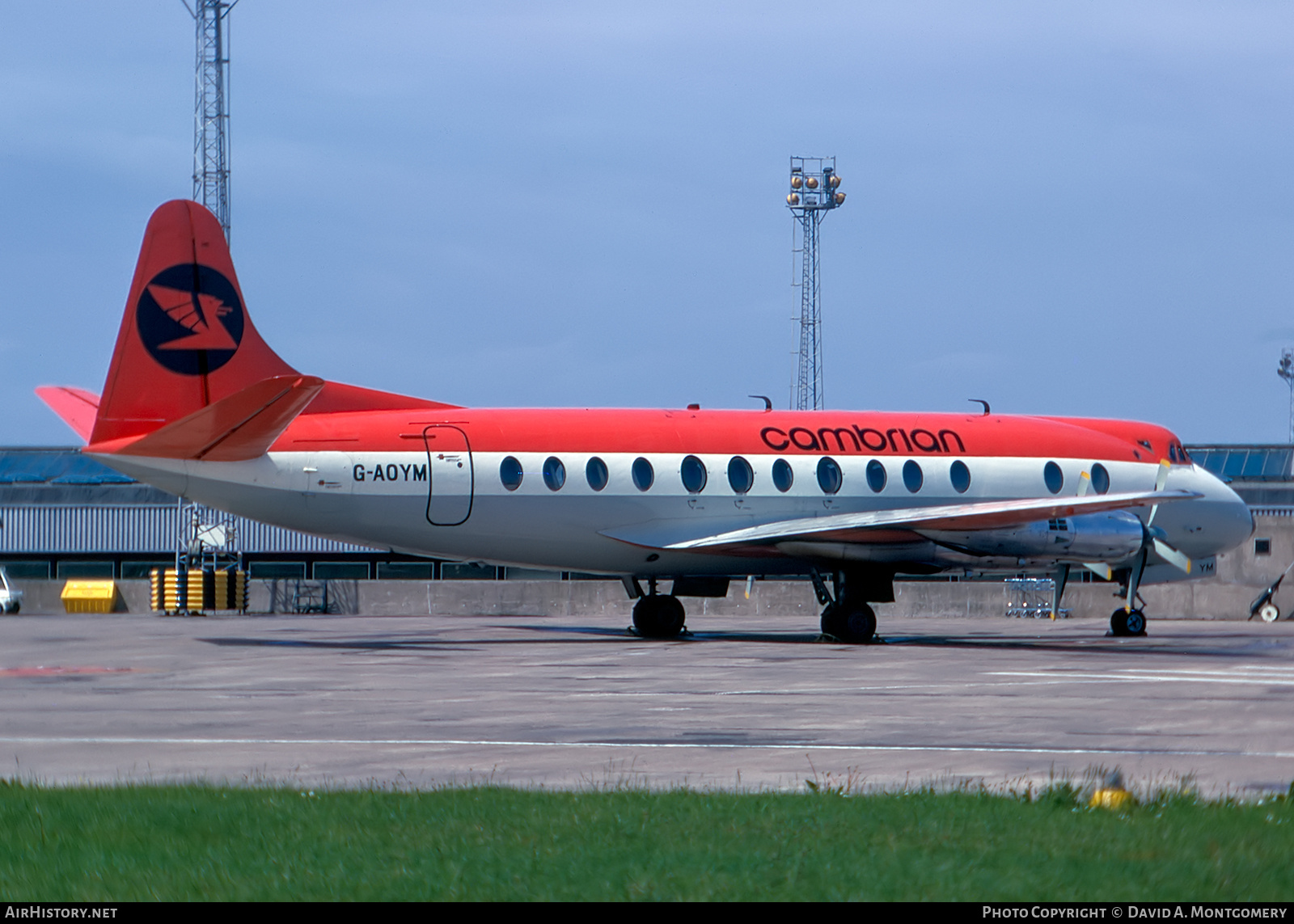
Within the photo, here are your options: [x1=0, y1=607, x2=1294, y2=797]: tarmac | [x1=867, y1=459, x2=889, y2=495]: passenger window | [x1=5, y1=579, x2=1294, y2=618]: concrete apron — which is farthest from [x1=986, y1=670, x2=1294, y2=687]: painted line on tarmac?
[x1=5, y1=579, x2=1294, y2=618]: concrete apron

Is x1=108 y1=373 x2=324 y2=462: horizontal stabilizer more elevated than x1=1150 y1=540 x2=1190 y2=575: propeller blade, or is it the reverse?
x1=108 y1=373 x2=324 y2=462: horizontal stabilizer

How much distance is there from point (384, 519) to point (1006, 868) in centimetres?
2053

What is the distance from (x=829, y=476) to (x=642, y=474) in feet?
13.6

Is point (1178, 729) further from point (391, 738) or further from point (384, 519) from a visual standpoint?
point (384, 519)

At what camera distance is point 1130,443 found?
109 feet

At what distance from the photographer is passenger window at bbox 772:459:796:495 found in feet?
96.1

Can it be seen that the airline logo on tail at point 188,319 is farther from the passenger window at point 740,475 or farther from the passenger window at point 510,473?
the passenger window at point 740,475

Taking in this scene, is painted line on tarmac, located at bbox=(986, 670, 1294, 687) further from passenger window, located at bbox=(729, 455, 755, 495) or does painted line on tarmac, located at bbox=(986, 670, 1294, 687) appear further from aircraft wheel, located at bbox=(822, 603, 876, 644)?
passenger window, located at bbox=(729, 455, 755, 495)

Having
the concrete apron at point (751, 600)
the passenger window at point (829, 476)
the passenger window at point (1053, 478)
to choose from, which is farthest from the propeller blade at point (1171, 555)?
the concrete apron at point (751, 600)

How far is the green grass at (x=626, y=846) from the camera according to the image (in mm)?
6719

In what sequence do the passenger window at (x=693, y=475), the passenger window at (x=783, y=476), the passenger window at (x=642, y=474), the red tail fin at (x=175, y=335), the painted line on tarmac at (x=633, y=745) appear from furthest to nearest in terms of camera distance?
the passenger window at (x=783, y=476) → the passenger window at (x=693, y=475) → the passenger window at (x=642, y=474) → the red tail fin at (x=175, y=335) → the painted line on tarmac at (x=633, y=745)

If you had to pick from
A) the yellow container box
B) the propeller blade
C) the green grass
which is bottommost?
the yellow container box

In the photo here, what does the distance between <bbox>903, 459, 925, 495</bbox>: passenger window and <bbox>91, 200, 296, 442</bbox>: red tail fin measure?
13.6 metres

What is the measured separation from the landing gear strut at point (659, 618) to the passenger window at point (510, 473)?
486 cm
